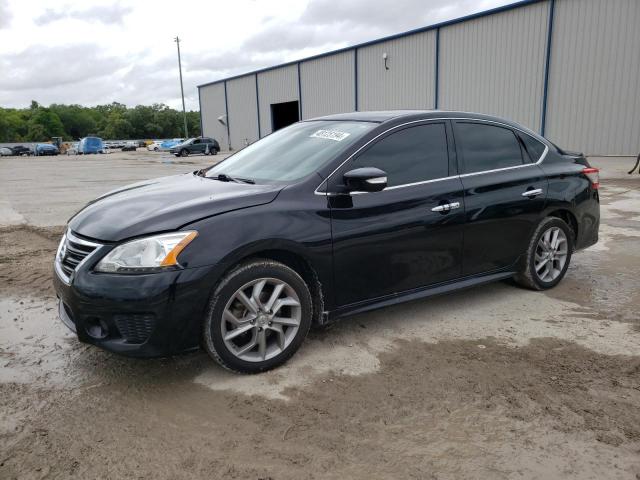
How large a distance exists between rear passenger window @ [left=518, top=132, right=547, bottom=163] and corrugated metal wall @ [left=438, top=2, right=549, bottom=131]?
16.7 m

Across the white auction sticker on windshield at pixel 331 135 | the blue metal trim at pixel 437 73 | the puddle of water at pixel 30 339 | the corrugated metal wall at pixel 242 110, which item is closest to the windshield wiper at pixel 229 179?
the white auction sticker on windshield at pixel 331 135

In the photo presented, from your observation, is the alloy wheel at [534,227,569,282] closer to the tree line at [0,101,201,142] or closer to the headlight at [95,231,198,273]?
the headlight at [95,231,198,273]

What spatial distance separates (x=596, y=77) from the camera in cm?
1805

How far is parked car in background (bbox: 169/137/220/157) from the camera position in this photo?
129 ft

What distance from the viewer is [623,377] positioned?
3.20 m

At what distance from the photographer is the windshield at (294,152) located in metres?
3.68

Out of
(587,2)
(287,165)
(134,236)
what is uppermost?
(587,2)

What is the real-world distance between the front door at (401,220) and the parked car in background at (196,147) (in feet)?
123

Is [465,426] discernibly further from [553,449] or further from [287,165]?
[287,165]

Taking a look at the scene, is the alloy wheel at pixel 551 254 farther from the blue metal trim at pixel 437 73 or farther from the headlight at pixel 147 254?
the blue metal trim at pixel 437 73

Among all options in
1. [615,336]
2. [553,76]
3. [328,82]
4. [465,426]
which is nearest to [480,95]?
[553,76]

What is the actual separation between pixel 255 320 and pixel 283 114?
1422 inches

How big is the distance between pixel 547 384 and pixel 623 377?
50 centimetres

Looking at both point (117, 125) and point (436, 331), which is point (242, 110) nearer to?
point (436, 331)
